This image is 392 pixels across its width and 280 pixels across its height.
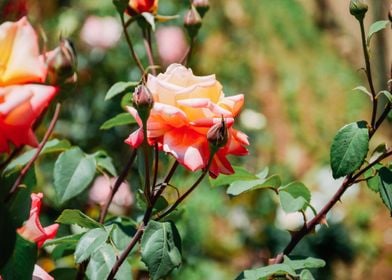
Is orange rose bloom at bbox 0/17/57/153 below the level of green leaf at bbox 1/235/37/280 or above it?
above

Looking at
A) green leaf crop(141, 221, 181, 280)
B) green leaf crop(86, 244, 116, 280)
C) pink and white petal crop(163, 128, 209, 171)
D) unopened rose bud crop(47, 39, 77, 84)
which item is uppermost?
unopened rose bud crop(47, 39, 77, 84)

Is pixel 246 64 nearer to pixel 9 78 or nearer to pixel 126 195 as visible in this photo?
pixel 126 195

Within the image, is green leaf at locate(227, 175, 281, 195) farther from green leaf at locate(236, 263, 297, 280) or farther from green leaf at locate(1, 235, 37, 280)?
green leaf at locate(1, 235, 37, 280)

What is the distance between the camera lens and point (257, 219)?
105 inches

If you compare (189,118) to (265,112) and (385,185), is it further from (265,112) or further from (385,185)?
(265,112)

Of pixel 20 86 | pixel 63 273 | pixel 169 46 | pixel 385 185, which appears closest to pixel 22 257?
pixel 20 86

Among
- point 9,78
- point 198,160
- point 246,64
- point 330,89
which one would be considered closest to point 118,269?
point 198,160

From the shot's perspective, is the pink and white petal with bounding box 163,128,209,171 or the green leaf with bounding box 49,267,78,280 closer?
the pink and white petal with bounding box 163,128,209,171

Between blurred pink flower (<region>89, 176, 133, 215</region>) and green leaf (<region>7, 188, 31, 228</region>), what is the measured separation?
118 centimetres

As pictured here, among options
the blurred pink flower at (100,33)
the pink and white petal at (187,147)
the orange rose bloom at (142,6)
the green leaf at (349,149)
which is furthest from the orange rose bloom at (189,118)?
the blurred pink flower at (100,33)

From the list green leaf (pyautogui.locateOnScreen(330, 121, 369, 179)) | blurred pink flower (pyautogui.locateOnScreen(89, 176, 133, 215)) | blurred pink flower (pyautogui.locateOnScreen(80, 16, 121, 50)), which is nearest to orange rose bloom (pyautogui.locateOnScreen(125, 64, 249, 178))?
green leaf (pyautogui.locateOnScreen(330, 121, 369, 179))

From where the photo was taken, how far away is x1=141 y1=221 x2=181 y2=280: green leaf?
68 centimetres

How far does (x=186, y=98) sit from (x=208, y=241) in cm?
205

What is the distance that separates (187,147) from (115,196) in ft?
4.04
